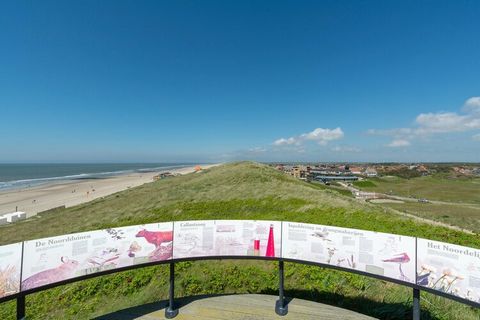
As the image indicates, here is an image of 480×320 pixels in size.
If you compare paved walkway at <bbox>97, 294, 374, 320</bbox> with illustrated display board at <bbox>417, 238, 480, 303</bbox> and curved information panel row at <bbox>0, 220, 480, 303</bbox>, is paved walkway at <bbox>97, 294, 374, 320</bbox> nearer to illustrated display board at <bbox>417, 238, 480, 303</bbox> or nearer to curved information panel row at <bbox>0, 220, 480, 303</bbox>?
curved information panel row at <bbox>0, 220, 480, 303</bbox>

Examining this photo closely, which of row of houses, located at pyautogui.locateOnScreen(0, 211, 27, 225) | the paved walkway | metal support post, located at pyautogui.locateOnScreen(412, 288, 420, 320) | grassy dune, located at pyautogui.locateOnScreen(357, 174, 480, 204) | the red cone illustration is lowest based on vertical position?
grassy dune, located at pyautogui.locateOnScreen(357, 174, 480, 204)

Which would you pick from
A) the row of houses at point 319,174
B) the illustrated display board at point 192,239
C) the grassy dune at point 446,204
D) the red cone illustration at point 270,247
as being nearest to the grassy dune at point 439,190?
the grassy dune at point 446,204

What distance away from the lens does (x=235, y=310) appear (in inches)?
172

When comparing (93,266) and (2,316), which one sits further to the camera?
(2,316)

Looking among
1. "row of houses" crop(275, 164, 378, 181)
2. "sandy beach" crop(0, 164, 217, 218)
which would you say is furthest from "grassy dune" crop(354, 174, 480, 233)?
"sandy beach" crop(0, 164, 217, 218)

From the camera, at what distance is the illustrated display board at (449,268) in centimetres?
322

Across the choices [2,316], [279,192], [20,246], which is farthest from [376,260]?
[279,192]

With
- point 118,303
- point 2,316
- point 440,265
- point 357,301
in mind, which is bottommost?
point 2,316

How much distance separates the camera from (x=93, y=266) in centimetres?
394

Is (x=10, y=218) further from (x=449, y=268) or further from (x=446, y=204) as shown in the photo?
(x=446, y=204)

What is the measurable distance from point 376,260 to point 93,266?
4.60 meters

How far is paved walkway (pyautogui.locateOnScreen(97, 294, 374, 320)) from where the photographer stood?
423cm

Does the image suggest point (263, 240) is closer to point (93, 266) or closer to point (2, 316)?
point (93, 266)

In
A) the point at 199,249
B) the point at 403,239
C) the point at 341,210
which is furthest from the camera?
the point at 341,210
